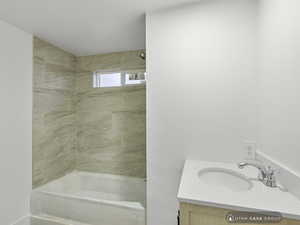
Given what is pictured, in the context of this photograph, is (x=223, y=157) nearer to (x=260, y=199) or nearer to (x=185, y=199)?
(x=260, y=199)

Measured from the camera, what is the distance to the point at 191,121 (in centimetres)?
165

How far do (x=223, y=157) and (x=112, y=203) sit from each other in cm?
131

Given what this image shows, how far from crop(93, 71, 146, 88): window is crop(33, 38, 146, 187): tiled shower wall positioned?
0.30ft

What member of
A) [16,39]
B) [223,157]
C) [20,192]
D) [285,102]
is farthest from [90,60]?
[285,102]

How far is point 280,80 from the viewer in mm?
1211

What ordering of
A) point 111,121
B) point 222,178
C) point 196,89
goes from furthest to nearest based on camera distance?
point 111,121 < point 196,89 < point 222,178

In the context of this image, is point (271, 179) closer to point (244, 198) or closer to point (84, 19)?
point (244, 198)

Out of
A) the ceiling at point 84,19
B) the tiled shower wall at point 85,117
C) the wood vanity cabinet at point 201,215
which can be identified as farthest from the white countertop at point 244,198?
the tiled shower wall at point 85,117

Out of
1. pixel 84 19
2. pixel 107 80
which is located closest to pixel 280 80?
pixel 84 19

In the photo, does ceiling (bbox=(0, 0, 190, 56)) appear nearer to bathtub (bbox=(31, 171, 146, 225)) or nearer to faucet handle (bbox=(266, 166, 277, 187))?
faucet handle (bbox=(266, 166, 277, 187))

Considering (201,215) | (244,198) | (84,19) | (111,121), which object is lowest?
(201,215)

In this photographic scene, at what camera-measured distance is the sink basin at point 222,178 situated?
1322 millimetres

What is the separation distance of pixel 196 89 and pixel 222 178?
85cm

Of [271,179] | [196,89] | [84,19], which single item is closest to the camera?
[271,179]
